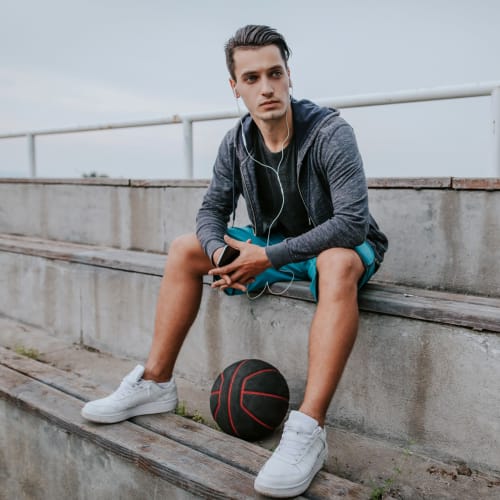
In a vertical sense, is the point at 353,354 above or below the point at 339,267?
below

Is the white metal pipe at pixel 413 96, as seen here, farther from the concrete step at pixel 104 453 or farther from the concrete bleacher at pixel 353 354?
the concrete step at pixel 104 453

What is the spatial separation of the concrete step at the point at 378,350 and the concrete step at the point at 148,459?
11 cm

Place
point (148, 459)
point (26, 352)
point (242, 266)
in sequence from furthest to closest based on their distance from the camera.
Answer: point (26, 352) < point (242, 266) < point (148, 459)

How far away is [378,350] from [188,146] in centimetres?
231

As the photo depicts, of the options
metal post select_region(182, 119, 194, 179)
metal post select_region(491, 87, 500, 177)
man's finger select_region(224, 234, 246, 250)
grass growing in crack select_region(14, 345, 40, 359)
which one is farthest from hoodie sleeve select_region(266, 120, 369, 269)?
grass growing in crack select_region(14, 345, 40, 359)

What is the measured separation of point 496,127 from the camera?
2.65m

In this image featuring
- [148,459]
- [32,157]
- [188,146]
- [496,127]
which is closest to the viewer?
[148,459]

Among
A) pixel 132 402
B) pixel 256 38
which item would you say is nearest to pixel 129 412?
pixel 132 402

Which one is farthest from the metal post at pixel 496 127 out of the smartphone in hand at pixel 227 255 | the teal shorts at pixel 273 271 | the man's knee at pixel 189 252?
the man's knee at pixel 189 252

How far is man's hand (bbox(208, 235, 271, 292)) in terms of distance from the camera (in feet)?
7.00

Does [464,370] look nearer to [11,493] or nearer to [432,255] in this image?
[432,255]

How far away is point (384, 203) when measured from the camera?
9.01 feet

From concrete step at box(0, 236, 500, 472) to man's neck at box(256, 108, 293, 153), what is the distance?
2.16ft

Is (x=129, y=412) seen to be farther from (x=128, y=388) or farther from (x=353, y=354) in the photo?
(x=353, y=354)
